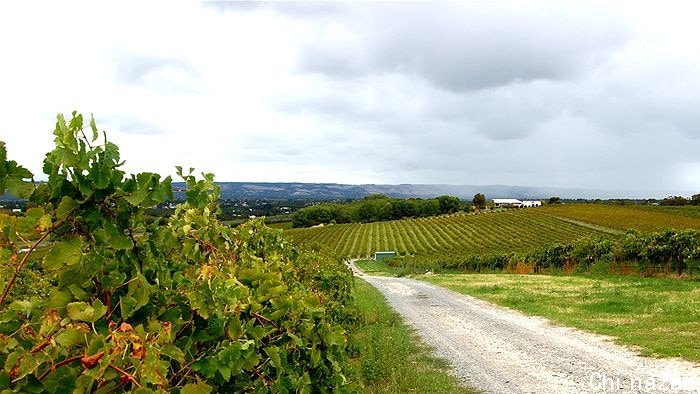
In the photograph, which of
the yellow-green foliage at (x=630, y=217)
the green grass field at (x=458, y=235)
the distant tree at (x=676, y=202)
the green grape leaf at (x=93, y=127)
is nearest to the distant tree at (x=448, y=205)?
the green grass field at (x=458, y=235)

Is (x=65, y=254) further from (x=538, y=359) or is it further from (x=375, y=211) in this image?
(x=375, y=211)

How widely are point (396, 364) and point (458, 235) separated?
78.8 m

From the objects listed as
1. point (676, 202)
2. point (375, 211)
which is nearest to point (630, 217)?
point (676, 202)

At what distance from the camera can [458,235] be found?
86000mm

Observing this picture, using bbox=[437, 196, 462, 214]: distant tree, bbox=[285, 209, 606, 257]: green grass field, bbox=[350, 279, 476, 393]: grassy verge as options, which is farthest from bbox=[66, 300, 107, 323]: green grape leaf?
bbox=[437, 196, 462, 214]: distant tree

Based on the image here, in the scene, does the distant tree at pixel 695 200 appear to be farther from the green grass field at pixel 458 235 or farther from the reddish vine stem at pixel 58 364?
the reddish vine stem at pixel 58 364

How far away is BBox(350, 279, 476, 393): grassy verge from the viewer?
27.3 ft

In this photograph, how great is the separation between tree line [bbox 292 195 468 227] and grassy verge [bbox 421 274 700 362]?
106605 millimetres

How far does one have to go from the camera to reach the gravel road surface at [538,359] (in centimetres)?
817

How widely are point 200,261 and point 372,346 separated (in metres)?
8.50

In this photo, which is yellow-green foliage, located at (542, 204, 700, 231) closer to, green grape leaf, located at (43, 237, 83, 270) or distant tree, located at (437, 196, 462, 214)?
distant tree, located at (437, 196, 462, 214)

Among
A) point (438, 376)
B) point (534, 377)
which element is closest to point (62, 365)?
point (438, 376)

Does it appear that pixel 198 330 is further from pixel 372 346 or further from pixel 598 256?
pixel 598 256

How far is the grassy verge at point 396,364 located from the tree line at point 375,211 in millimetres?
114105
